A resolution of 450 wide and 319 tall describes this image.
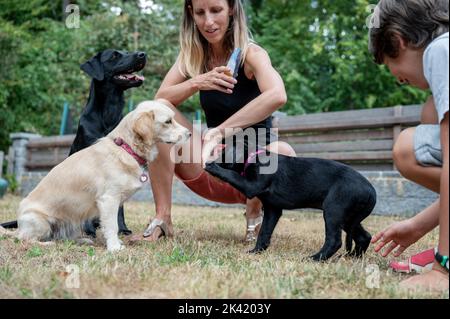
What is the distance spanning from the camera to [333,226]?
2801 millimetres

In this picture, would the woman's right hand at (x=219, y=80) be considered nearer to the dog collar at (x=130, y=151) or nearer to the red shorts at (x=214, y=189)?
the dog collar at (x=130, y=151)

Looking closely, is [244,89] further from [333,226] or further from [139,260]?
[139,260]

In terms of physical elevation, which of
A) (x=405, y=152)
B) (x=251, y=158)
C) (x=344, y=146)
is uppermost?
(x=405, y=152)

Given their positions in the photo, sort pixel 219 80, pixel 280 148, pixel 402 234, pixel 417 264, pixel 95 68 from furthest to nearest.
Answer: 1. pixel 95 68
2. pixel 280 148
3. pixel 219 80
4. pixel 402 234
5. pixel 417 264

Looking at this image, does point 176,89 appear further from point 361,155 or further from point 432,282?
point 361,155

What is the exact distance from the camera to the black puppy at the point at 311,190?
2820mm

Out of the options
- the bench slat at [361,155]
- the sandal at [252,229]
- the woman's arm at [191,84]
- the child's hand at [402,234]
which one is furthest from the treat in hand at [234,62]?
the bench slat at [361,155]

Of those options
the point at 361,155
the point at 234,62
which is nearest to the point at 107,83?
the point at 234,62

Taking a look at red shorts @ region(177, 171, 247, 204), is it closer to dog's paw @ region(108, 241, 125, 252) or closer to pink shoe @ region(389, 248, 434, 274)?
dog's paw @ region(108, 241, 125, 252)

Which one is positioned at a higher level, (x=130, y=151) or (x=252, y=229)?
(x=130, y=151)

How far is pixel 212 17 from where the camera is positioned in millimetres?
3551

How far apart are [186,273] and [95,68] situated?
280 cm

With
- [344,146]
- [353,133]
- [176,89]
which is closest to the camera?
[176,89]

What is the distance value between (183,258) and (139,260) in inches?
9.0
